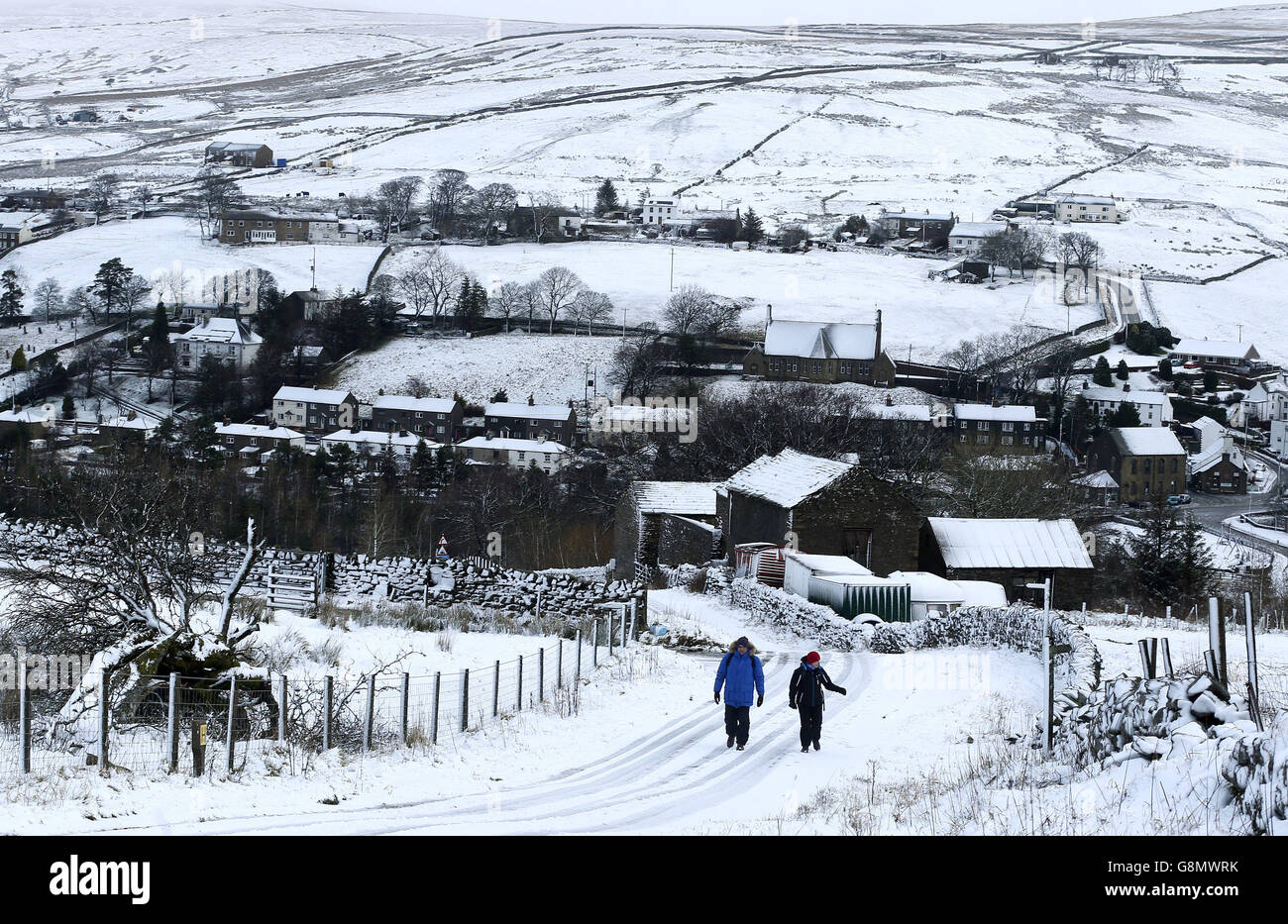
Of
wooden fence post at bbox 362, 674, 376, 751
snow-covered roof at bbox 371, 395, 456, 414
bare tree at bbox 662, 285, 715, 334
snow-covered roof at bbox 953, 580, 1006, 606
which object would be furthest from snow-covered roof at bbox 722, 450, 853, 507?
bare tree at bbox 662, 285, 715, 334

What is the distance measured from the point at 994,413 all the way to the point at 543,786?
79.2 meters

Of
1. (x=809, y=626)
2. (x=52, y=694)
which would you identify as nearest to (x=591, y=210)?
(x=809, y=626)

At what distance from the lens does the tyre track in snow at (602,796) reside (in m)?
10.7

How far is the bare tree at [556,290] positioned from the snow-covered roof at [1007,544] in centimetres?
7231

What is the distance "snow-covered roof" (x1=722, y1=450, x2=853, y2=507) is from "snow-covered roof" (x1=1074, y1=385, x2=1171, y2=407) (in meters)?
58.4

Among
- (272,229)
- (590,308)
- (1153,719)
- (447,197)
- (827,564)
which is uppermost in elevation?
(447,197)

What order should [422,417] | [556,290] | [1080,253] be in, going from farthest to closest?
[1080,253]
[556,290]
[422,417]

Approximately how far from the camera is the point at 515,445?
8419cm

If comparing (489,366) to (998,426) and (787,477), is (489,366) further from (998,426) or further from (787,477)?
(787,477)

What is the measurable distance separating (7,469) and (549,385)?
3758 cm

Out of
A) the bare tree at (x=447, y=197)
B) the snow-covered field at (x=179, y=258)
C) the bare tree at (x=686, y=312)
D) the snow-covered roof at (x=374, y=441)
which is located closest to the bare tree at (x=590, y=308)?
the bare tree at (x=686, y=312)

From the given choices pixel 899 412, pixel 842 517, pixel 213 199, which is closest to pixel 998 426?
pixel 899 412

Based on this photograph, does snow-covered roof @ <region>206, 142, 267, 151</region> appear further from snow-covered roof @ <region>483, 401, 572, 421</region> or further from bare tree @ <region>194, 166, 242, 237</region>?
snow-covered roof @ <region>483, 401, 572, 421</region>

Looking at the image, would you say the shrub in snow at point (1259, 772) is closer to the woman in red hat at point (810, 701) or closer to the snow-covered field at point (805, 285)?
the woman in red hat at point (810, 701)
